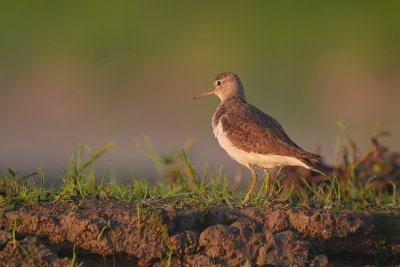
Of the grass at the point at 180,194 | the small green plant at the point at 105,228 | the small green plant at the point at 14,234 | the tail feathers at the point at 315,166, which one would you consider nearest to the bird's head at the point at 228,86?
the grass at the point at 180,194

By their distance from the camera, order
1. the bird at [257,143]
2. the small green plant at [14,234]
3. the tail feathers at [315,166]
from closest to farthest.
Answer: the small green plant at [14,234] < the tail feathers at [315,166] < the bird at [257,143]

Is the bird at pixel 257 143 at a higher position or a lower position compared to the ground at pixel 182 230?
higher

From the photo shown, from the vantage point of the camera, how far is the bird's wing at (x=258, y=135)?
753 centimetres

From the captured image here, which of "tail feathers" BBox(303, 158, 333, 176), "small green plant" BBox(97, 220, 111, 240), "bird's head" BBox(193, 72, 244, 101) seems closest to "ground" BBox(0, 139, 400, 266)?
"small green plant" BBox(97, 220, 111, 240)

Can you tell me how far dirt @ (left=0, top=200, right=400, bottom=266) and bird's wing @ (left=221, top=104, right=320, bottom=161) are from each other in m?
0.97

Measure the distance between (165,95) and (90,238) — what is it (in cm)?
1053

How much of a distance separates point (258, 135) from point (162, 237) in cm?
168

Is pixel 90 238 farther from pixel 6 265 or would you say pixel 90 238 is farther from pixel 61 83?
pixel 61 83

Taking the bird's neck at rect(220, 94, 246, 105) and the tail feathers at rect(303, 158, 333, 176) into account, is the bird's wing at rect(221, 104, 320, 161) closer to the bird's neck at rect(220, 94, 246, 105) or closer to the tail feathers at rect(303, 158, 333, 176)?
the tail feathers at rect(303, 158, 333, 176)

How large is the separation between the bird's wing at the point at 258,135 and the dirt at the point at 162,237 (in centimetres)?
97

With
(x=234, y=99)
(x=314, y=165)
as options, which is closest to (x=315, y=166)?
(x=314, y=165)

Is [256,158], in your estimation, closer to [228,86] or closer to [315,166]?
[315,166]

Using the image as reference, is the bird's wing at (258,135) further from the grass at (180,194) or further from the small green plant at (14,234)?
the small green plant at (14,234)

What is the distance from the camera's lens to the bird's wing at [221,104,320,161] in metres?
7.53
